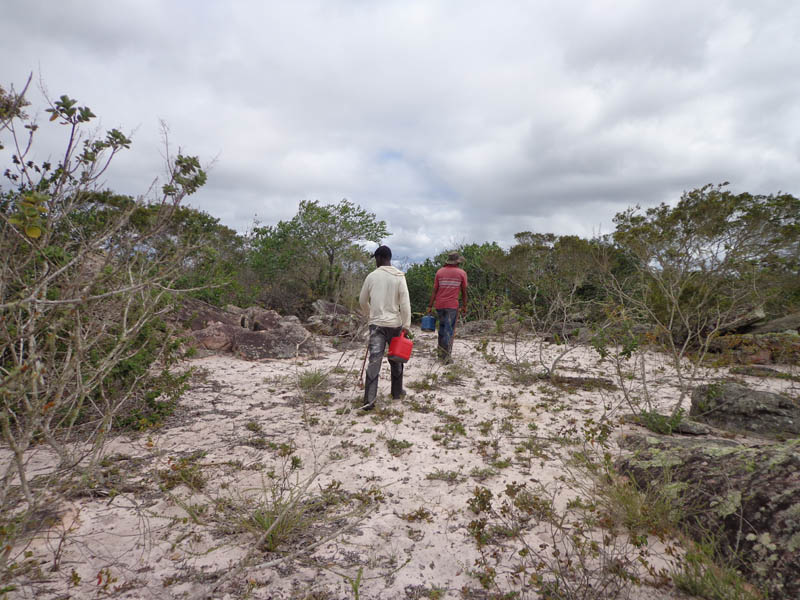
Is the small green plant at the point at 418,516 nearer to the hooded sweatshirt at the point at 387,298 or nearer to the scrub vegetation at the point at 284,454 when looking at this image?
the scrub vegetation at the point at 284,454

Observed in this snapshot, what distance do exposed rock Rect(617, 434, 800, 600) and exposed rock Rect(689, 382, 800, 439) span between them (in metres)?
1.60

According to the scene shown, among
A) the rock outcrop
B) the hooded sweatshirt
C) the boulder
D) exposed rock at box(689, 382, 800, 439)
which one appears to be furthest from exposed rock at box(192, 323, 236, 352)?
exposed rock at box(689, 382, 800, 439)

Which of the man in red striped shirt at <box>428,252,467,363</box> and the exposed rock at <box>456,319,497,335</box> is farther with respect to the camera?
the exposed rock at <box>456,319,497,335</box>

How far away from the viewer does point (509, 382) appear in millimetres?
6082

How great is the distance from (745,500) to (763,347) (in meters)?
5.94

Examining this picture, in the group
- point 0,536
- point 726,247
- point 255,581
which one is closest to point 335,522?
point 255,581

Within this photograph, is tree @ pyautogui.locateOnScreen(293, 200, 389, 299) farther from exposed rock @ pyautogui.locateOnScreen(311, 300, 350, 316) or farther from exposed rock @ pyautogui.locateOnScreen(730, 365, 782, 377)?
exposed rock @ pyautogui.locateOnScreen(730, 365, 782, 377)

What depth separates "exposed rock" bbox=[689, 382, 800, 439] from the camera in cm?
384

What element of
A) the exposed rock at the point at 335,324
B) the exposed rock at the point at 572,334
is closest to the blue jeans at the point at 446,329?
the exposed rock at the point at 572,334

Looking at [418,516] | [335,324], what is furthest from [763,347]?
[335,324]

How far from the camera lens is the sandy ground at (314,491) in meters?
2.04

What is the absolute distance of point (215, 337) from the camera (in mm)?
7809

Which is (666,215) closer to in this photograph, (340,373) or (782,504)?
(340,373)

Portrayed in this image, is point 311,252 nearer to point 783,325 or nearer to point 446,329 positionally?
point 446,329
